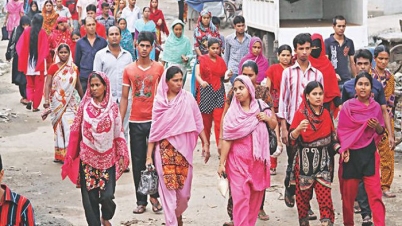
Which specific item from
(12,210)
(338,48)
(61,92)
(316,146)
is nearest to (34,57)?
(61,92)

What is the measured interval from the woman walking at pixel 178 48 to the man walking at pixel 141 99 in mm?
3727

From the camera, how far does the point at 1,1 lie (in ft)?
111

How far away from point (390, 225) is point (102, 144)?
103 inches

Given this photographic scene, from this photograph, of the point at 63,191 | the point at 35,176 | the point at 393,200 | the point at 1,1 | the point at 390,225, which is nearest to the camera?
the point at 390,225

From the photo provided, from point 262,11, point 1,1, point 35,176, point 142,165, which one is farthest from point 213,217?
point 1,1

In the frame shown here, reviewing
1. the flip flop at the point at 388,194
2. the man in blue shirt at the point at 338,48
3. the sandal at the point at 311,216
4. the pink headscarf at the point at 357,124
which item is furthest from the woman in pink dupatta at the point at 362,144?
the man in blue shirt at the point at 338,48

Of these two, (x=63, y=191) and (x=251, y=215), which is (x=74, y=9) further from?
(x=251, y=215)

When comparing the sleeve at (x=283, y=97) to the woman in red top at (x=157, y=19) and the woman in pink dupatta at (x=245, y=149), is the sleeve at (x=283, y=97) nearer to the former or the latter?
the woman in pink dupatta at (x=245, y=149)

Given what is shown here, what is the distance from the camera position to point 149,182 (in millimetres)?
7484

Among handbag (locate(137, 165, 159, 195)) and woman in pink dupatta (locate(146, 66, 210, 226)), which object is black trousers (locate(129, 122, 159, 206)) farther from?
handbag (locate(137, 165, 159, 195))

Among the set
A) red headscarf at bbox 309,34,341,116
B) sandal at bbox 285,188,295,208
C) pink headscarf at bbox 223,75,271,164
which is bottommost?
sandal at bbox 285,188,295,208

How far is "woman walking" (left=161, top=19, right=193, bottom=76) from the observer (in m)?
12.3

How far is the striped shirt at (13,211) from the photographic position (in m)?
4.56

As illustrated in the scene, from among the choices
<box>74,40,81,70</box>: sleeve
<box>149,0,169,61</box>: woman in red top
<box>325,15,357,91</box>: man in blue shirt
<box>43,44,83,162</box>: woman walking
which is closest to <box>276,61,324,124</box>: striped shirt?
<box>325,15,357,91</box>: man in blue shirt
